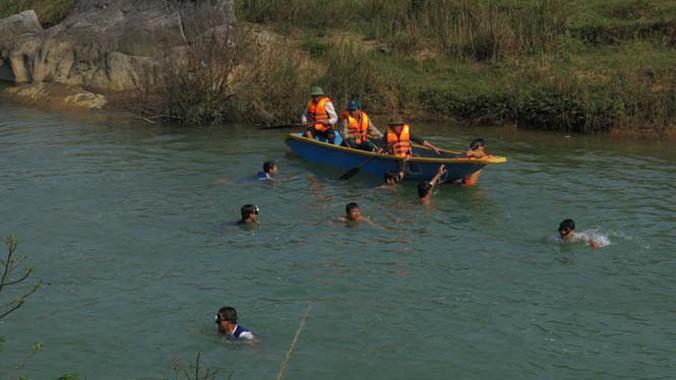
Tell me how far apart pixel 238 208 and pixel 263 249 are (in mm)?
2382

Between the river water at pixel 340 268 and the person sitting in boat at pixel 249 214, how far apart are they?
173 mm

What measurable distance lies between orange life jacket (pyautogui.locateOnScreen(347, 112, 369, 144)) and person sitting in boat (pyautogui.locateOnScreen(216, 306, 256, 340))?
8.81 m

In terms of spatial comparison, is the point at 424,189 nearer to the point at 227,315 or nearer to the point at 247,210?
the point at 247,210

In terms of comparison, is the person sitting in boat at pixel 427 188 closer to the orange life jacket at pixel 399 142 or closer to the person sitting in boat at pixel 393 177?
the person sitting in boat at pixel 393 177

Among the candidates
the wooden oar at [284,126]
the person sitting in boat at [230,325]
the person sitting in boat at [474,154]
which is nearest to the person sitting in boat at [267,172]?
the person sitting in boat at [474,154]

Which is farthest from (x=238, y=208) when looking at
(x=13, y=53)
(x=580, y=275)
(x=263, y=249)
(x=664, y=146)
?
(x=13, y=53)

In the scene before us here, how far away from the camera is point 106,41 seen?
28.4 metres

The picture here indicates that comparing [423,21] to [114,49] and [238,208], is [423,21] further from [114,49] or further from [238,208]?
[238,208]

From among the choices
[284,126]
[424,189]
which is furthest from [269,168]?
[284,126]

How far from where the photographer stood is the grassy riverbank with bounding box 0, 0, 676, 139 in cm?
2145

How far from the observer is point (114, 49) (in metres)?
28.1

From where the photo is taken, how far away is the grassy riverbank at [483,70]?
845 inches

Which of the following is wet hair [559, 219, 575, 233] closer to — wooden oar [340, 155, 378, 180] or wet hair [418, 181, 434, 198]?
wet hair [418, 181, 434, 198]

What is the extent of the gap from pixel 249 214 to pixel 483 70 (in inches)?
459
